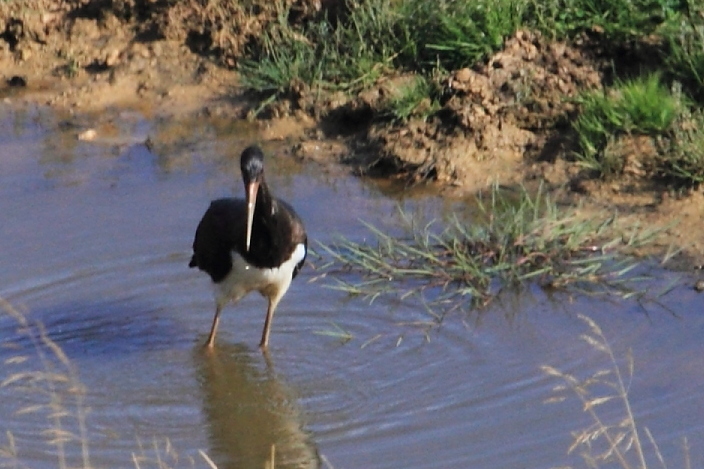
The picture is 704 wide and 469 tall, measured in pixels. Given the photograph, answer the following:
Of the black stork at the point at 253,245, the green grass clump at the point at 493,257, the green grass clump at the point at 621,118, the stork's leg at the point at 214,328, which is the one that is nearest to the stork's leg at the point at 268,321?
the black stork at the point at 253,245

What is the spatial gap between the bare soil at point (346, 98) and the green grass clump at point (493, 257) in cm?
37

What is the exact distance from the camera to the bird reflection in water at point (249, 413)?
5434 mm

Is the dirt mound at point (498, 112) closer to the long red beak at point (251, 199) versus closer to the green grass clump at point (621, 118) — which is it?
the green grass clump at point (621, 118)

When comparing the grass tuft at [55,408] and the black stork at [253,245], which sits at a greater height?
the black stork at [253,245]

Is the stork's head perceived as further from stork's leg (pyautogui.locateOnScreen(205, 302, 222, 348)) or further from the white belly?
stork's leg (pyautogui.locateOnScreen(205, 302, 222, 348))

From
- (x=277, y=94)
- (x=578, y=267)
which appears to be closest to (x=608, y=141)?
(x=578, y=267)

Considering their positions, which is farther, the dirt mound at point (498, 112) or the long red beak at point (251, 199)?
the dirt mound at point (498, 112)

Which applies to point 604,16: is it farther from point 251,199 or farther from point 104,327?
point 104,327

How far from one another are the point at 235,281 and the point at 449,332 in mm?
1043

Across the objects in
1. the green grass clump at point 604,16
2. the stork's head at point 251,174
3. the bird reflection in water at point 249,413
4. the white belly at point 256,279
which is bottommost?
the bird reflection in water at point 249,413

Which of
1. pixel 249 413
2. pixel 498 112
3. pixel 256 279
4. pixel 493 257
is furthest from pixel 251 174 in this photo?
pixel 498 112

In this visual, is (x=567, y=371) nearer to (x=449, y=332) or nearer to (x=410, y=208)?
(x=449, y=332)

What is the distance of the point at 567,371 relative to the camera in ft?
19.1

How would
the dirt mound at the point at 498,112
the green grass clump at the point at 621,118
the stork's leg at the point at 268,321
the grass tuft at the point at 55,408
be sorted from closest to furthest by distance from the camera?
1. the grass tuft at the point at 55,408
2. the stork's leg at the point at 268,321
3. the green grass clump at the point at 621,118
4. the dirt mound at the point at 498,112
